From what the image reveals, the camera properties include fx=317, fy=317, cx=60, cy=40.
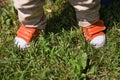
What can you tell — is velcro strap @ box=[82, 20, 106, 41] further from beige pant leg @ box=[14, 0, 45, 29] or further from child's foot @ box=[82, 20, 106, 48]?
beige pant leg @ box=[14, 0, 45, 29]

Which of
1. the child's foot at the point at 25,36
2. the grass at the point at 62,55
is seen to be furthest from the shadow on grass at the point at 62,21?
the child's foot at the point at 25,36

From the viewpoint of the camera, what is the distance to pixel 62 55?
2180 millimetres

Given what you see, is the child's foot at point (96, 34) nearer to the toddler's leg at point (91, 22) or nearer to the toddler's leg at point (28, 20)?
the toddler's leg at point (91, 22)

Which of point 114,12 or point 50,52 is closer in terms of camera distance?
point 50,52

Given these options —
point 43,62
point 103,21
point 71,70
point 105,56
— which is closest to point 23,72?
point 43,62

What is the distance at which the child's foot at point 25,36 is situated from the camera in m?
2.25

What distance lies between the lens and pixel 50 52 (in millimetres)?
2203

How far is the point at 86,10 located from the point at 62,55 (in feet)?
1.15

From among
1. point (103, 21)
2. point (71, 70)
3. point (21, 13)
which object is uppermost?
point (21, 13)

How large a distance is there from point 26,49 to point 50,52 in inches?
7.0

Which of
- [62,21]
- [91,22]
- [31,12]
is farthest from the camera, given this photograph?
[62,21]

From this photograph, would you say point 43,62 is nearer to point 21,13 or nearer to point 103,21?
point 21,13

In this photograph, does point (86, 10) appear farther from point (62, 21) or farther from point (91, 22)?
point (62, 21)

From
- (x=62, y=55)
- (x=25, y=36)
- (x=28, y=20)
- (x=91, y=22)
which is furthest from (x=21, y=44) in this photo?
(x=91, y=22)
